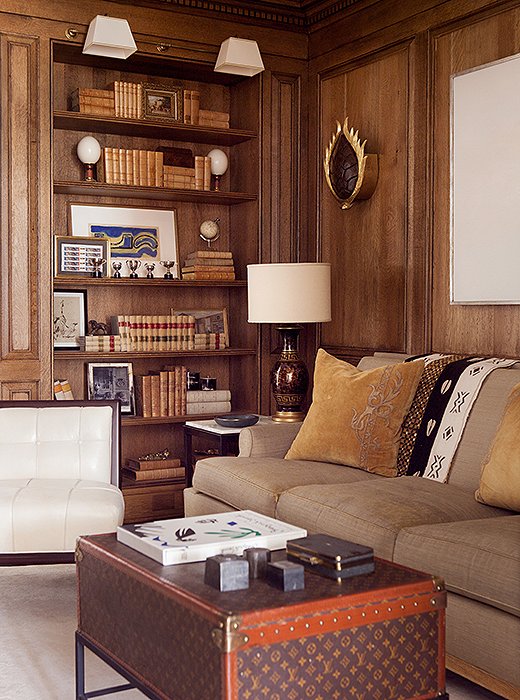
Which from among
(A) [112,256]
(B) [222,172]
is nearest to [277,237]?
(B) [222,172]

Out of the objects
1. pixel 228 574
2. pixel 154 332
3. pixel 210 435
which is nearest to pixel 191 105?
pixel 154 332

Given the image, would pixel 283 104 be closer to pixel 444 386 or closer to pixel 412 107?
pixel 412 107

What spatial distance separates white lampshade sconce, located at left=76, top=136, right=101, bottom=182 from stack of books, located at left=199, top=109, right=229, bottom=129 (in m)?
0.61

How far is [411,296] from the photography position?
458cm

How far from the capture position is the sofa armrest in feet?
13.7

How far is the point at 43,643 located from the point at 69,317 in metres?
2.26

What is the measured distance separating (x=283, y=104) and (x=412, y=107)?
1.02 m

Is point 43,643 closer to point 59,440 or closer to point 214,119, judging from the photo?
point 59,440

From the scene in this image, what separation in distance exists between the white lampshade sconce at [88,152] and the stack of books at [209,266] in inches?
28.1

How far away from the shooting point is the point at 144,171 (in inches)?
203

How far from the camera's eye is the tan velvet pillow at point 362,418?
3.70m

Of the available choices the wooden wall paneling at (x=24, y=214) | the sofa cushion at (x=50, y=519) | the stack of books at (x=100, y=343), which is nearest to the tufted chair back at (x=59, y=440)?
the sofa cushion at (x=50, y=519)

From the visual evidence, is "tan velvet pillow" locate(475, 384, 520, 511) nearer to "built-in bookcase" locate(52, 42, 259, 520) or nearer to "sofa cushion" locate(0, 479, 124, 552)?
"sofa cushion" locate(0, 479, 124, 552)

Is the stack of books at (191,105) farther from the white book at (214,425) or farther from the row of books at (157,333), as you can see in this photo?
the white book at (214,425)
